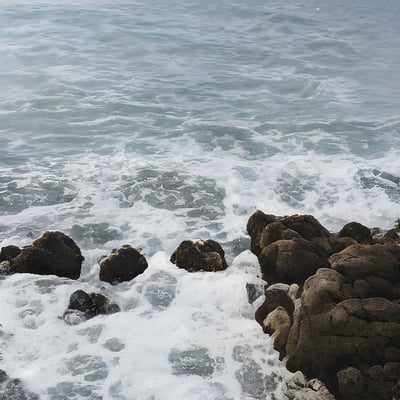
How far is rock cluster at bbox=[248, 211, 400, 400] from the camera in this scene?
7.09 m

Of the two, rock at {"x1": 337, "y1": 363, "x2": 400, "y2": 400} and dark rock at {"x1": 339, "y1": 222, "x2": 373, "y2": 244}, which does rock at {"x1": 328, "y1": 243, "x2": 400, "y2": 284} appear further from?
rock at {"x1": 337, "y1": 363, "x2": 400, "y2": 400}

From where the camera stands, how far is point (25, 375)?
7.45m

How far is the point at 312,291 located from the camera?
809cm

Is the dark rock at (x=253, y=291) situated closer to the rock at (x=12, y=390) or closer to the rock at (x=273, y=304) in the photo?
the rock at (x=273, y=304)

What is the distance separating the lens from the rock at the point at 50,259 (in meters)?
9.82

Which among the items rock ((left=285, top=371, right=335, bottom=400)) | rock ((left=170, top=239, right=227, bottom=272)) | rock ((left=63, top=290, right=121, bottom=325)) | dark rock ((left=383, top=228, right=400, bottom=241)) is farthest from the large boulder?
rock ((left=63, top=290, right=121, bottom=325))

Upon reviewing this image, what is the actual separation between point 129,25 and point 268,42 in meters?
9.91

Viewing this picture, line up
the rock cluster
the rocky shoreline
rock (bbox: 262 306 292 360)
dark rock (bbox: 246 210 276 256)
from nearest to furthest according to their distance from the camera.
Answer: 1. the rock cluster
2. the rocky shoreline
3. rock (bbox: 262 306 292 360)
4. dark rock (bbox: 246 210 276 256)

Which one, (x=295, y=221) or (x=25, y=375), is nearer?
(x=25, y=375)

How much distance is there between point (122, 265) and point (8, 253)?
2.30 meters

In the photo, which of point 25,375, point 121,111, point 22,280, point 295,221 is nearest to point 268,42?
point 121,111

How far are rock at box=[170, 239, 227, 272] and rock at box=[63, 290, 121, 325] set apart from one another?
1.84 metres

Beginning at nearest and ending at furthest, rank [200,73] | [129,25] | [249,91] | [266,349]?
1. [266,349]
2. [249,91]
3. [200,73]
4. [129,25]

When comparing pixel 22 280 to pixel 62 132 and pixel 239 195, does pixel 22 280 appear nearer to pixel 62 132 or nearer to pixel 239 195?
pixel 239 195
